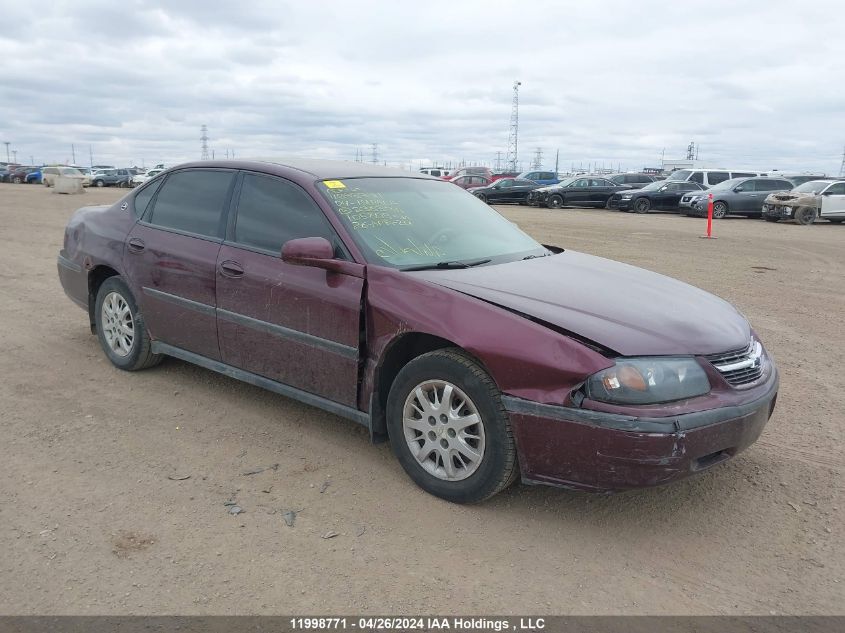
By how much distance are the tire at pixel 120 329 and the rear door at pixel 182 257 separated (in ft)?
0.51

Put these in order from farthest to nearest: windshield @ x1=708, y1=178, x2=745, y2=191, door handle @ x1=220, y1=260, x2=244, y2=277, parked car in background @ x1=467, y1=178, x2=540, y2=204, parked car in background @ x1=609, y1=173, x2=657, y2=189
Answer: parked car in background @ x1=467, y1=178, x2=540, y2=204 → parked car in background @ x1=609, y1=173, x2=657, y2=189 → windshield @ x1=708, y1=178, x2=745, y2=191 → door handle @ x1=220, y1=260, x2=244, y2=277

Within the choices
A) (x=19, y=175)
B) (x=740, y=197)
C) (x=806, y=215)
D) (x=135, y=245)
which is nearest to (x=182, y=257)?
(x=135, y=245)

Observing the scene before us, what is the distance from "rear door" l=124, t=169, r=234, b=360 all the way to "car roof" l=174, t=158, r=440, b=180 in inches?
3.6

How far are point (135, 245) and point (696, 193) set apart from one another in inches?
924

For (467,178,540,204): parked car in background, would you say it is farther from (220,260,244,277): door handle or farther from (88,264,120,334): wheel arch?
(220,260,244,277): door handle

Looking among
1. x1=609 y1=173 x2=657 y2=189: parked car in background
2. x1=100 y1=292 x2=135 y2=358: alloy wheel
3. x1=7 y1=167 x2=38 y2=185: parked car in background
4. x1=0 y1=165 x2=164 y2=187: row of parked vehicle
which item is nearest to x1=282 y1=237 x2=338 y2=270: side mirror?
x1=100 y1=292 x2=135 y2=358: alloy wheel

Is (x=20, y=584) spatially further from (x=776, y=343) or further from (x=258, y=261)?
(x=776, y=343)

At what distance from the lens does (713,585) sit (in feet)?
9.35

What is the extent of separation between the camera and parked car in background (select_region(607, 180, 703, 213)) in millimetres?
26219

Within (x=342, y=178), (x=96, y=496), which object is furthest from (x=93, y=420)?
(x=342, y=178)

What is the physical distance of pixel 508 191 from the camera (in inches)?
1216

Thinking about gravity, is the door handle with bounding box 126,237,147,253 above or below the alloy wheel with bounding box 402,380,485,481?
above

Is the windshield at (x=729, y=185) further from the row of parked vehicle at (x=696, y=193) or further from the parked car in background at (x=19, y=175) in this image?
the parked car in background at (x=19, y=175)

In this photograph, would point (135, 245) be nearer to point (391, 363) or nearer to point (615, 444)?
point (391, 363)
